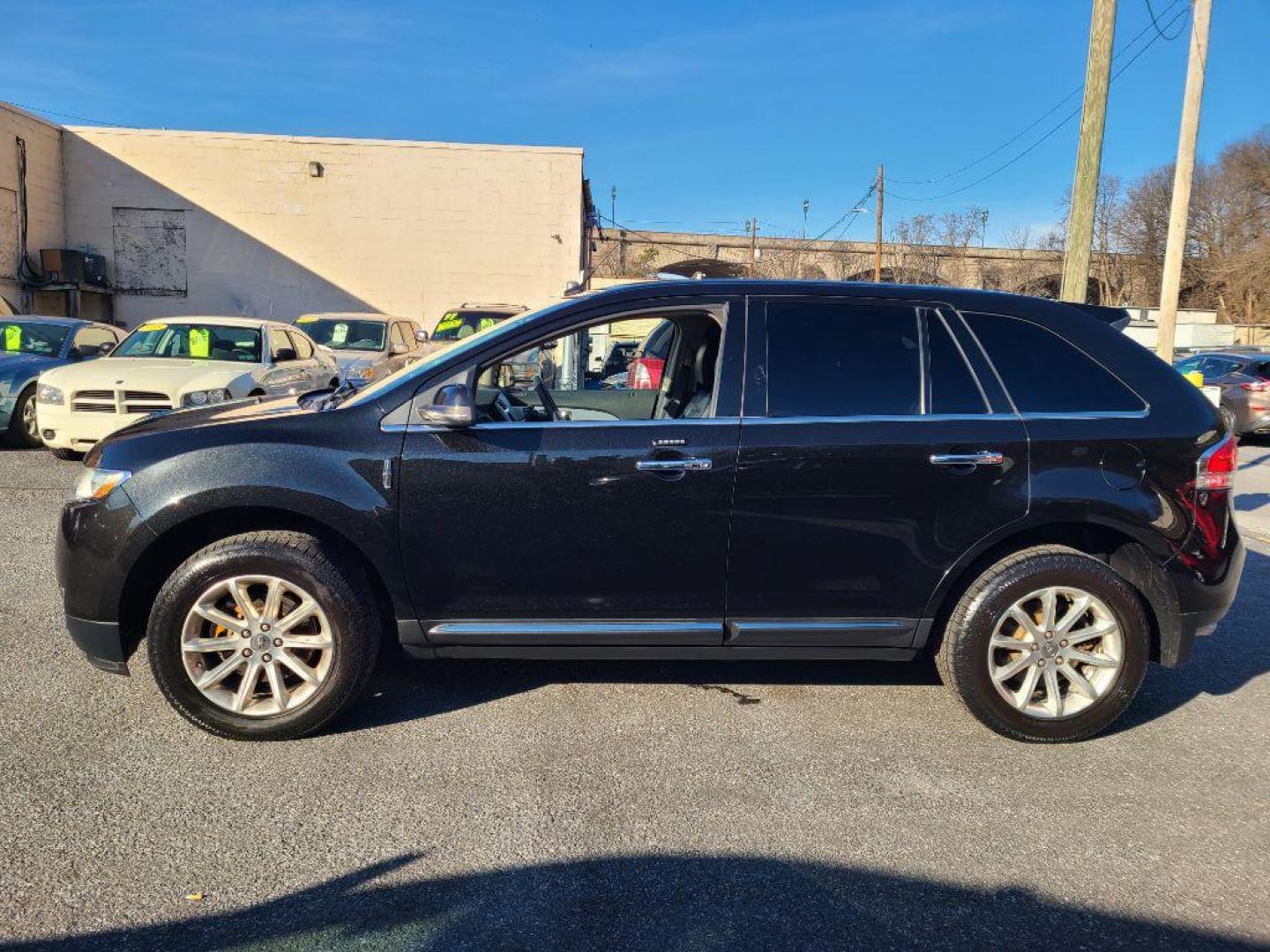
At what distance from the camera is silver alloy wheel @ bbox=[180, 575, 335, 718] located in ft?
11.5

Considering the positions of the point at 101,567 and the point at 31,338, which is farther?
the point at 31,338

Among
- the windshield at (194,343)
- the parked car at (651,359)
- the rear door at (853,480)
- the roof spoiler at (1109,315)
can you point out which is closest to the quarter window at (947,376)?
the rear door at (853,480)

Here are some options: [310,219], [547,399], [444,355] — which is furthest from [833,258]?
[444,355]

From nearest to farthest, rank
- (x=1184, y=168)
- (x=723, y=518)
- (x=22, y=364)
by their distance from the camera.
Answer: (x=723, y=518) < (x=22, y=364) < (x=1184, y=168)

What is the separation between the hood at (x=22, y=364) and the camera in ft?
34.1

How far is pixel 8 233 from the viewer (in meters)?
22.1

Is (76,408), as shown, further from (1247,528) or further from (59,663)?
(1247,528)

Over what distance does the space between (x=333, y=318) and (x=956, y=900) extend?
536 inches

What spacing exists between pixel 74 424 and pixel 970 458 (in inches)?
344

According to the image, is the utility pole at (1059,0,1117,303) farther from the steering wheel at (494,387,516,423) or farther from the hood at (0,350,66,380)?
the hood at (0,350,66,380)

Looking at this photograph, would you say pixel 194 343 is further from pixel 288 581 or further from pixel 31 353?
pixel 288 581

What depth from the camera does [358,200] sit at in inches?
981

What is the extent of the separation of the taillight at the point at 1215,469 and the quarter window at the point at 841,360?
3.94ft

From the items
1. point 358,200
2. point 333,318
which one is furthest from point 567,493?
point 358,200
